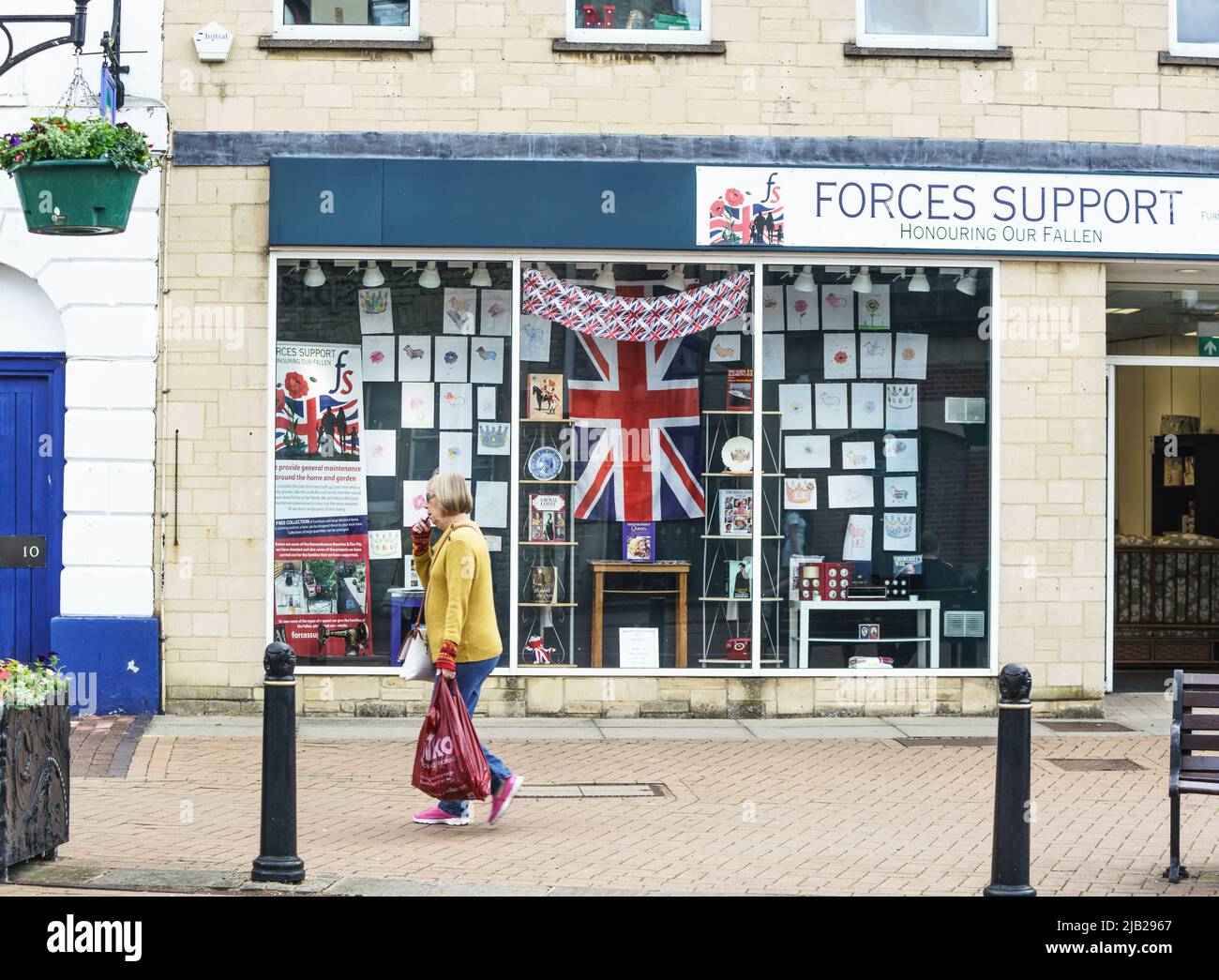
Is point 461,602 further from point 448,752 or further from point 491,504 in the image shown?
point 491,504

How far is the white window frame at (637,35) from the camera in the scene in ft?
40.0

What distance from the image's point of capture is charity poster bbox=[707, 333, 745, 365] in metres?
12.5

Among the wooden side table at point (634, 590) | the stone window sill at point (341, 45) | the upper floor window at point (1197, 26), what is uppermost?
the upper floor window at point (1197, 26)

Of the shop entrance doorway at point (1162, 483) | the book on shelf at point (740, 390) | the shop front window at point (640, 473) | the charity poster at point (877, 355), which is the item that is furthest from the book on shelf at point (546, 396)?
the shop entrance doorway at point (1162, 483)

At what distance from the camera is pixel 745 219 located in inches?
478

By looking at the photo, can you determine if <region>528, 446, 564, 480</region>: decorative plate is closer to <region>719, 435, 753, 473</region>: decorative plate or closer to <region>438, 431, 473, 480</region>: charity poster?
<region>438, 431, 473, 480</region>: charity poster

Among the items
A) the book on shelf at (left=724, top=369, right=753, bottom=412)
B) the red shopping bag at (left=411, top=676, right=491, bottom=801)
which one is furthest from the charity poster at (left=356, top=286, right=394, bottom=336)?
the red shopping bag at (left=411, top=676, right=491, bottom=801)

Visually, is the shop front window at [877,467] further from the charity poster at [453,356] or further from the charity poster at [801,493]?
the charity poster at [453,356]

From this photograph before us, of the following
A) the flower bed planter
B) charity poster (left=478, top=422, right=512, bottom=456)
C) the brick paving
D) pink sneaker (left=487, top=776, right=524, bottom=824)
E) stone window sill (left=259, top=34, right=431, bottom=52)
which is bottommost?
the brick paving

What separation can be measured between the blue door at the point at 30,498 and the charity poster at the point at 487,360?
3.07 m

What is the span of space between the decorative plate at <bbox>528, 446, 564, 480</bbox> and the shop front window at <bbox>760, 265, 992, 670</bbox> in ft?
5.23

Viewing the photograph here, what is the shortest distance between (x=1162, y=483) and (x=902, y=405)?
14.6 feet

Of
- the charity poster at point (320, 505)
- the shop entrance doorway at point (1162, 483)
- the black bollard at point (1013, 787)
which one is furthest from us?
the shop entrance doorway at point (1162, 483)
